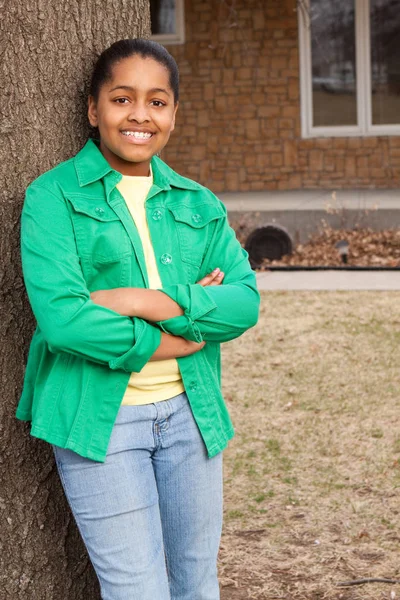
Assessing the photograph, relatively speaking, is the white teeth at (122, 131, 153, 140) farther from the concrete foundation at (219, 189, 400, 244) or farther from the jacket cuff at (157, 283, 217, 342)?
the concrete foundation at (219, 189, 400, 244)

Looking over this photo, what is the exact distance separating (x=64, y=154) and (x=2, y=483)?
3.05 feet

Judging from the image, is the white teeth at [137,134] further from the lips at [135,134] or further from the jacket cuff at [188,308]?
the jacket cuff at [188,308]

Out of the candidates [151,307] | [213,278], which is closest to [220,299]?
[213,278]

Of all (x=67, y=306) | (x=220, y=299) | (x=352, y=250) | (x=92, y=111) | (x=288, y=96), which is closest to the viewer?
(x=67, y=306)

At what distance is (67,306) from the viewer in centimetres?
225

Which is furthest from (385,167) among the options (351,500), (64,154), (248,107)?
(64,154)

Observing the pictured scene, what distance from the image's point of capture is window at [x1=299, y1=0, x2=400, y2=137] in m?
14.0

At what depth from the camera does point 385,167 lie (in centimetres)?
1388

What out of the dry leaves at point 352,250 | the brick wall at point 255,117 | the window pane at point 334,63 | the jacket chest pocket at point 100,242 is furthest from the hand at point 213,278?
the window pane at point 334,63

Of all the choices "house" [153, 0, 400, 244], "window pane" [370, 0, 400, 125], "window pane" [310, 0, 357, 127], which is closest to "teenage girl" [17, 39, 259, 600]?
"house" [153, 0, 400, 244]

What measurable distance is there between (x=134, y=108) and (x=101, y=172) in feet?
0.60

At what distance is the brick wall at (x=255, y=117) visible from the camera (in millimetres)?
13867

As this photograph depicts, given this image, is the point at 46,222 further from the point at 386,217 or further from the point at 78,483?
the point at 386,217

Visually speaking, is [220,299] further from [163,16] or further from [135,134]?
[163,16]
